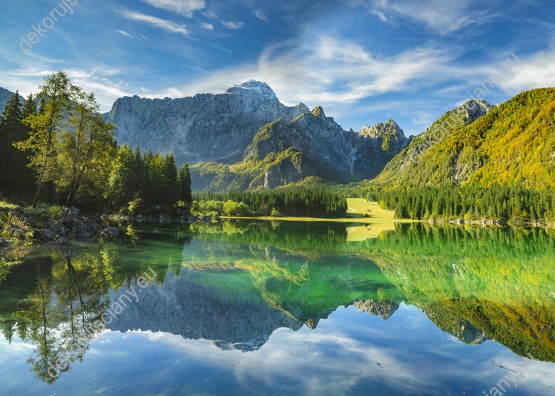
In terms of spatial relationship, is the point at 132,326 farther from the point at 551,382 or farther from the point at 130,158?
the point at 130,158

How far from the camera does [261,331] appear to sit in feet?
56.9

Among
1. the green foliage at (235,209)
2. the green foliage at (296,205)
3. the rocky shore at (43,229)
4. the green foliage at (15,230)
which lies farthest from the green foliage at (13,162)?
the green foliage at (296,205)

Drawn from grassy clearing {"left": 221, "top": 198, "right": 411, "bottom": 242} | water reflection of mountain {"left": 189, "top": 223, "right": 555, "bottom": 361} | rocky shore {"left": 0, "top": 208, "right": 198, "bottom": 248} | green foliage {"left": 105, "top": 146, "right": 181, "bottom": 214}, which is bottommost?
grassy clearing {"left": 221, "top": 198, "right": 411, "bottom": 242}

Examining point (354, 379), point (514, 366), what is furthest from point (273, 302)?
point (514, 366)

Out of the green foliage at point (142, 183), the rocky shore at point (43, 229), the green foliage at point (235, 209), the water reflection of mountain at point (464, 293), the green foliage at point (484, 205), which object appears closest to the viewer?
the water reflection of mountain at point (464, 293)

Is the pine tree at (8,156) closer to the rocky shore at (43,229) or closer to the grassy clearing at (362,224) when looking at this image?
the rocky shore at (43,229)

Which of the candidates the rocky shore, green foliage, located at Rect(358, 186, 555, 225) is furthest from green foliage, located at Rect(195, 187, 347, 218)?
the rocky shore

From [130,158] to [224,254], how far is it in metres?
63.7

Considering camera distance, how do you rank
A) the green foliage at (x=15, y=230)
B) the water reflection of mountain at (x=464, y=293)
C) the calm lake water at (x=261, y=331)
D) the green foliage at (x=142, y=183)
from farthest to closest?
the green foliage at (x=142, y=183), the green foliage at (x=15, y=230), the water reflection of mountain at (x=464, y=293), the calm lake water at (x=261, y=331)

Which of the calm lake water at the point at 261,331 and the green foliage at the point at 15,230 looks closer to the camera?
the calm lake water at the point at 261,331

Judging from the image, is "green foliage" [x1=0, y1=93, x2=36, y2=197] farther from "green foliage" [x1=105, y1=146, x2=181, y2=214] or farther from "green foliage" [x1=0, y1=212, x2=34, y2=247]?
"green foliage" [x1=105, y1=146, x2=181, y2=214]

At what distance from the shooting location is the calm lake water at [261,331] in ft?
38.8

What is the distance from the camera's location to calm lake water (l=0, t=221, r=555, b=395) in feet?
38.8

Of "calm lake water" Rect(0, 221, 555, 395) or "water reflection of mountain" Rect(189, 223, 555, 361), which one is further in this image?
"water reflection of mountain" Rect(189, 223, 555, 361)
